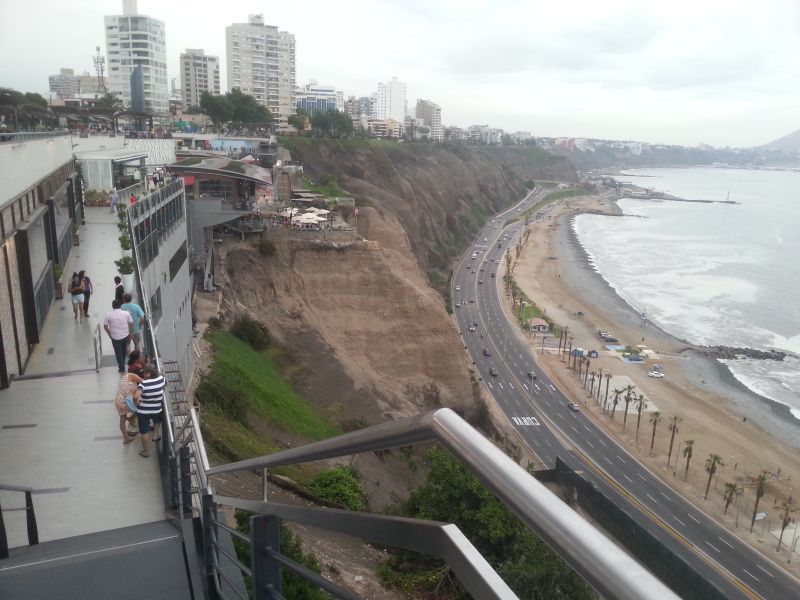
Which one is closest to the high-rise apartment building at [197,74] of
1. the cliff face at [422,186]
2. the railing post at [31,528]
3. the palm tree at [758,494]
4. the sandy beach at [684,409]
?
the cliff face at [422,186]

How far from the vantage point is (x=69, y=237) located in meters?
13.4

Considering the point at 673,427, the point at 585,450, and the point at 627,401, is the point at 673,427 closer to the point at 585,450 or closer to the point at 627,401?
the point at 627,401

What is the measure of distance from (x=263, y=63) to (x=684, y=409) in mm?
85238

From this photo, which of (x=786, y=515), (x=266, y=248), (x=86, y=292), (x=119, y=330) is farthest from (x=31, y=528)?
(x=786, y=515)

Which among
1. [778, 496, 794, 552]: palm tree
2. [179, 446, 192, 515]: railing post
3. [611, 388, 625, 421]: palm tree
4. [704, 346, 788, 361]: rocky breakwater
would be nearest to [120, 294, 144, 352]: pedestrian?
[179, 446, 192, 515]: railing post

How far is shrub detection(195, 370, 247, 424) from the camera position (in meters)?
15.9

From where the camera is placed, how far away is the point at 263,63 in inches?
3809

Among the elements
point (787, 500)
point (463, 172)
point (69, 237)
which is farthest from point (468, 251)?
point (69, 237)

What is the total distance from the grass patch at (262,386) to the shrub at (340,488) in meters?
3.40

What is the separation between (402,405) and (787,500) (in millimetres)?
13922

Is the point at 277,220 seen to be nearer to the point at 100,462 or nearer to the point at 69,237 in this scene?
the point at 69,237

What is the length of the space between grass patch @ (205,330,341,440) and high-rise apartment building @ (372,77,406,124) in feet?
564

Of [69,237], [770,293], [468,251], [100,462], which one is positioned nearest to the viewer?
[100,462]

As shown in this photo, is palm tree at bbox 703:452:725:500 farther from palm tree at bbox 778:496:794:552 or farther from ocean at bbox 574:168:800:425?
ocean at bbox 574:168:800:425
